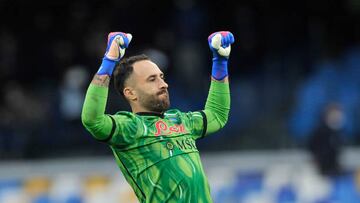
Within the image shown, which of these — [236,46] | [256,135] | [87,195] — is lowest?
[87,195]

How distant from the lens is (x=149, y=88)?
568 cm

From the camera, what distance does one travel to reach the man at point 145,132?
540 cm

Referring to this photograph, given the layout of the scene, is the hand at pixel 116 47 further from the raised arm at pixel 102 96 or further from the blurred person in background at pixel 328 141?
the blurred person in background at pixel 328 141

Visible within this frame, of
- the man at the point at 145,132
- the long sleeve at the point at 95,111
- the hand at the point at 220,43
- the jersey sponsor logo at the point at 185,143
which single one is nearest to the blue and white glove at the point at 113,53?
the man at the point at 145,132

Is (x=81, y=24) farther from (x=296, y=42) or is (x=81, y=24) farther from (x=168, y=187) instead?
(x=168, y=187)

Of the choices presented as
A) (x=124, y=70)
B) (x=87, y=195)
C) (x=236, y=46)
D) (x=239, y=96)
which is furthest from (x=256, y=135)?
(x=124, y=70)

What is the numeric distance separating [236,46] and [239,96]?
962 millimetres

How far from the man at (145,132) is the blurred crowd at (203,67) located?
24.4ft

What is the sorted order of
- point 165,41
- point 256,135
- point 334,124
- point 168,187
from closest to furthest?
1. point 168,187
2. point 334,124
3. point 256,135
4. point 165,41

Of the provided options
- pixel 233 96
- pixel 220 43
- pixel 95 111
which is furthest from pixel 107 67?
pixel 233 96

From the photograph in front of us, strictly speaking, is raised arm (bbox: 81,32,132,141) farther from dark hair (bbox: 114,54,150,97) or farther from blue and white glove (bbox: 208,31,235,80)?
blue and white glove (bbox: 208,31,235,80)

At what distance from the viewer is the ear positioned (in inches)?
226

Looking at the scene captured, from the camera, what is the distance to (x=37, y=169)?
1423 cm

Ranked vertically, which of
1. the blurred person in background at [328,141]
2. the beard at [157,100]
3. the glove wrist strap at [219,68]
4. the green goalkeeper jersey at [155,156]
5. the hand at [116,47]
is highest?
the hand at [116,47]
